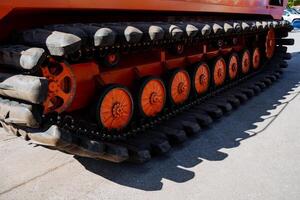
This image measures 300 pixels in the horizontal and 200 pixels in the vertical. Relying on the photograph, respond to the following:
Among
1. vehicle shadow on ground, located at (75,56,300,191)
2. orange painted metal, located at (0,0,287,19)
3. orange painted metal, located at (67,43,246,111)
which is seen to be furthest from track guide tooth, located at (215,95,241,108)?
orange painted metal, located at (0,0,287,19)

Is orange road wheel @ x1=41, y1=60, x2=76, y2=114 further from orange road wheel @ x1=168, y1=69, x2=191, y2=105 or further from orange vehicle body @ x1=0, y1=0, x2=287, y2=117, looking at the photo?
orange road wheel @ x1=168, y1=69, x2=191, y2=105

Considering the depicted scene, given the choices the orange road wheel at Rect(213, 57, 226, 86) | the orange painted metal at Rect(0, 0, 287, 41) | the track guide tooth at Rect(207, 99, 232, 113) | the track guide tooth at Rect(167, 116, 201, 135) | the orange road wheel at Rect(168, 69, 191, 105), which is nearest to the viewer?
the orange painted metal at Rect(0, 0, 287, 41)

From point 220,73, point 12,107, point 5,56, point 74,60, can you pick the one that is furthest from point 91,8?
point 220,73

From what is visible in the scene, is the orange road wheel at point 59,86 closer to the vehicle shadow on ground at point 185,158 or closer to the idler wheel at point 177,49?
the vehicle shadow on ground at point 185,158

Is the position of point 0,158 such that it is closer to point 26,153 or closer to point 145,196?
point 26,153

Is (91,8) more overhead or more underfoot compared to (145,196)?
more overhead

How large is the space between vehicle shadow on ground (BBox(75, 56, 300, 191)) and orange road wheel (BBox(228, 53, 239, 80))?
1.17 metres

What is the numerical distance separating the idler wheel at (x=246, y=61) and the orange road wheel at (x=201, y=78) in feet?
6.29

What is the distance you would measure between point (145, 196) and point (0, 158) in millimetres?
2027

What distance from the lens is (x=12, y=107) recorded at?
3350mm

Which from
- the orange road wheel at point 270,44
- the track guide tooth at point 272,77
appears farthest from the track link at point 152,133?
the orange road wheel at point 270,44

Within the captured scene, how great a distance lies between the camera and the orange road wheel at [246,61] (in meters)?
8.24

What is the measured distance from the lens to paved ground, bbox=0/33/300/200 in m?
3.83

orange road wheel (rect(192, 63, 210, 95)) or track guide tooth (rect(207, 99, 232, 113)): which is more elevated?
orange road wheel (rect(192, 63, 210, 95))
